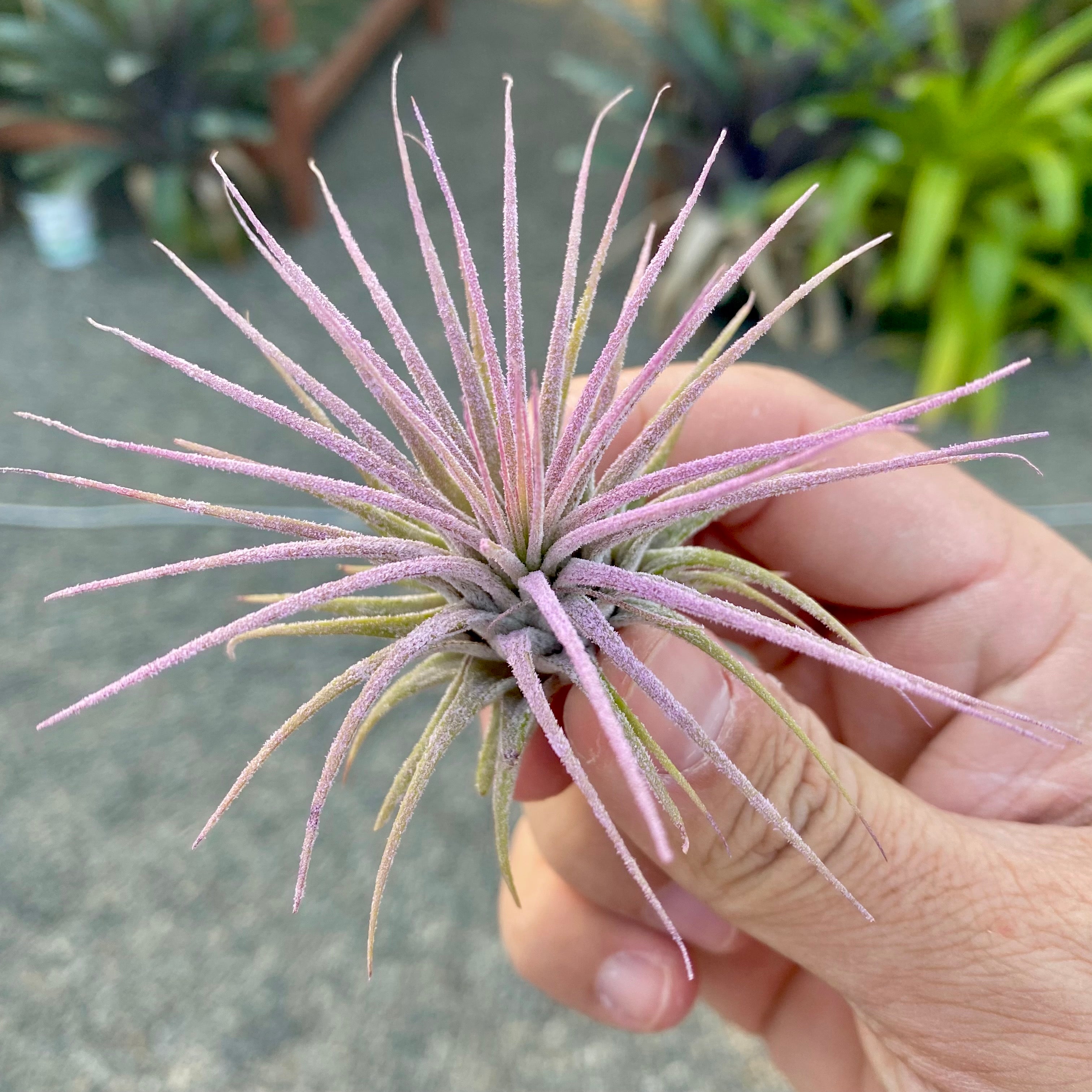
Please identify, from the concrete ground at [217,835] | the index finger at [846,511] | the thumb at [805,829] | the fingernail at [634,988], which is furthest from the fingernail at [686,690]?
the concrete ground at [217,835]

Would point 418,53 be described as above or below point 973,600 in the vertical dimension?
below

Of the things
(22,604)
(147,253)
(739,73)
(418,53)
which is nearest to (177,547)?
(22,604)

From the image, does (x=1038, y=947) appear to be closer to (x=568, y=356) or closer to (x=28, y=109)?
(x=568, y=356)

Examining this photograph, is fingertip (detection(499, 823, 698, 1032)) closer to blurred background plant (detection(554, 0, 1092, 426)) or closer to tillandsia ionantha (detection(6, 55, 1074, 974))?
tillandsia ionantha (detection(6, 55, 1074, 974))

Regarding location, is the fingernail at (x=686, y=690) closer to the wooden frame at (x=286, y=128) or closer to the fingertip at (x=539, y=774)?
the fingertip at (x=539, y=774)

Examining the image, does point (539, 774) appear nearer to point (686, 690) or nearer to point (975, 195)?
point (686, 690)

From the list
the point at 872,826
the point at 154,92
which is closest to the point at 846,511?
the point at 872,826

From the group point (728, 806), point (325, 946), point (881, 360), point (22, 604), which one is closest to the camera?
point (728, 806)

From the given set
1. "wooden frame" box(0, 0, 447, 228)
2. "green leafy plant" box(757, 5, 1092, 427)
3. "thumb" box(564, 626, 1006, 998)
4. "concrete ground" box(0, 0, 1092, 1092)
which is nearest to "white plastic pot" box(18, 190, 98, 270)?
"wooden frame" box(0, 0, 447, 228)
